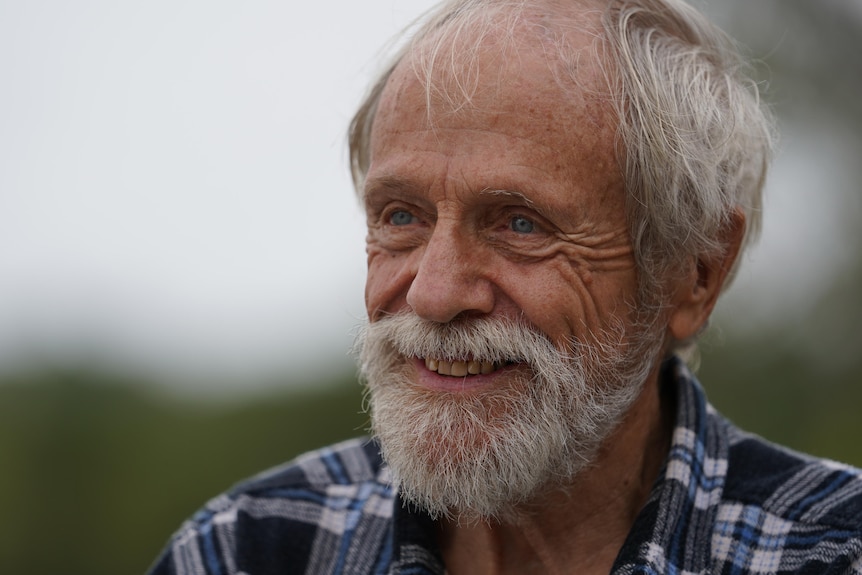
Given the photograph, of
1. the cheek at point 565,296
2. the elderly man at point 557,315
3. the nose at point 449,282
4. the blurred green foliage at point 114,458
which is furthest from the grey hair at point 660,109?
the blurred green foliage at point 114,458

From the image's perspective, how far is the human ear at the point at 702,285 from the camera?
8.95 feet

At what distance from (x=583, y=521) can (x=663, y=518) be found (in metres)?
0.28

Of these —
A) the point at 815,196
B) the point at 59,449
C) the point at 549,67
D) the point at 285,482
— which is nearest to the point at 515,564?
the point at 285,482

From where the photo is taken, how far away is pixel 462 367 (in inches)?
98.7

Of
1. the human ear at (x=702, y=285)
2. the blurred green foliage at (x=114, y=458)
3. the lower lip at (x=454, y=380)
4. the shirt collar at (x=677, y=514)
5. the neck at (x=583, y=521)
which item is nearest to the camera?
the shirt collar at (x=677, y=514)

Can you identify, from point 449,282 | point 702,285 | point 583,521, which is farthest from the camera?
point 702,285

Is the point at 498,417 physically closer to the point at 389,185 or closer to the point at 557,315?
the point at 557,315

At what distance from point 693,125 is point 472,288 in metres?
0.78

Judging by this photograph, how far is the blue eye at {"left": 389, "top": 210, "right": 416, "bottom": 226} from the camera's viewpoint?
8.64ft

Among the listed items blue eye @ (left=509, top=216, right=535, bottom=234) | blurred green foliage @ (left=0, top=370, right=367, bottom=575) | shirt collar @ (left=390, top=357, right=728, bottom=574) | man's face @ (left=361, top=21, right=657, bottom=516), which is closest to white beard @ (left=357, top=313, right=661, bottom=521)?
man's face @ (left=361, top=21, right=657, bottom=516)

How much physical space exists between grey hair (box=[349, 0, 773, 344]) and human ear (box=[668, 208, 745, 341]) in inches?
0.8

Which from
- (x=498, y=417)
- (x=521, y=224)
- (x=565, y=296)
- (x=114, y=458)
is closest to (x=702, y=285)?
(x=565, y=296)

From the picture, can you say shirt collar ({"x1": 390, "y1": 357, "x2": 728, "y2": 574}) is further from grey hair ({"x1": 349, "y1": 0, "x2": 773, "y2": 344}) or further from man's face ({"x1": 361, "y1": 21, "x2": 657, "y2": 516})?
grey hair ({"x1": 349, "y1": 0, "x2": 773, "y2": 344})

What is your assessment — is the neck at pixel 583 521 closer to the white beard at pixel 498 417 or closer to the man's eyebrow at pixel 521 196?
the white beard at pixel 498 417
